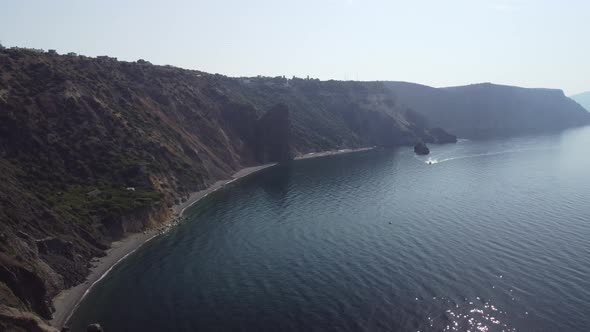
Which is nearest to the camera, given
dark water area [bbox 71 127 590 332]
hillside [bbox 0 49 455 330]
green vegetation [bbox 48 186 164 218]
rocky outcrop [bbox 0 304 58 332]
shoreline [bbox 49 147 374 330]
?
rocky outcrop [bbox 0 304 58 332]

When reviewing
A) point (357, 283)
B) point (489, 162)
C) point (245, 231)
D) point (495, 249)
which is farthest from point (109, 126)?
point (489, 162)

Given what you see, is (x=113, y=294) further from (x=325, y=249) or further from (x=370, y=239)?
(x=370, y=239)

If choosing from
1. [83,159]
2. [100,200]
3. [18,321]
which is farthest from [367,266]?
[83,159]

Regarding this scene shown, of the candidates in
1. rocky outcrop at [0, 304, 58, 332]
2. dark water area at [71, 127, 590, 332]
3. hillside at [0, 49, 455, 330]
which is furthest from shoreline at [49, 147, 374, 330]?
rocky outcrop at [0, 304, 58, 332]

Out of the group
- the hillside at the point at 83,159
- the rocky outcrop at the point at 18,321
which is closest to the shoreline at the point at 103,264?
the hillside at the point at 83,159

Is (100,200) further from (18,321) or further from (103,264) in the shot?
(18,321)

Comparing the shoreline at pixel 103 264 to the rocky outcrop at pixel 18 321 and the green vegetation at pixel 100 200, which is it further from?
the rocky outcrop at pixel 18 321

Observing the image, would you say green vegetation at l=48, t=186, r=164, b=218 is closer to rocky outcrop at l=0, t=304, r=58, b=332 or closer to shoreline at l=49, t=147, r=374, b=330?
shoreline at l=49, t=147, r=374, b=330
